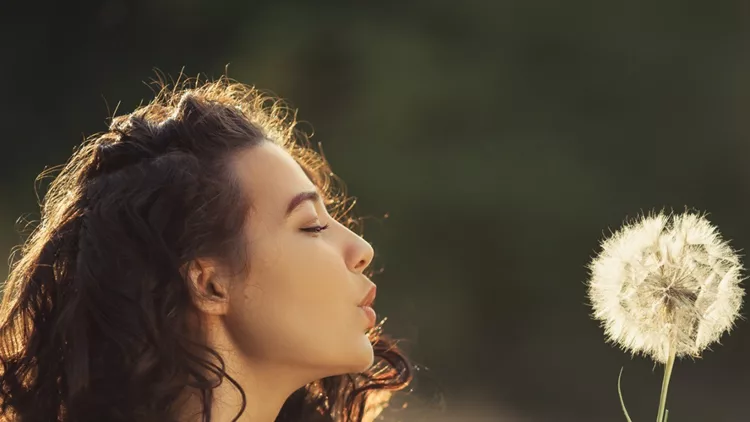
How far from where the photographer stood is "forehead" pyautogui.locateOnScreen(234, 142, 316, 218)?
6.79ft

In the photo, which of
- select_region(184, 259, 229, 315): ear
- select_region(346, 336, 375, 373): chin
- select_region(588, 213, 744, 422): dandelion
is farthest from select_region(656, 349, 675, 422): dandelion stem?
select_region(184, 259, 229, 315): ear

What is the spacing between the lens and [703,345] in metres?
1.78

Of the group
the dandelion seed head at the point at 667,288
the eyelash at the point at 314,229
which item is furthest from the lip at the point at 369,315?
the dandelion seed head at the point at 667,288

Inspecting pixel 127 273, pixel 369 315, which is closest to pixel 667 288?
pixel 369 315

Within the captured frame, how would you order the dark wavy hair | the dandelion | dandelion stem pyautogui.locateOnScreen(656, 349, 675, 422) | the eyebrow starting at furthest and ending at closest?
1. the eyebrow
2. the dark wavy hair
3. the dandelion
4. dandelion stem pyautogui.locateOnScreen(656, 349, 675, 422)

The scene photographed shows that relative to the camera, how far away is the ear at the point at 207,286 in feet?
6.59

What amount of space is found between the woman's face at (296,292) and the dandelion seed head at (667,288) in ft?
1.53

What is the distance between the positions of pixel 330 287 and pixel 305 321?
82 mm

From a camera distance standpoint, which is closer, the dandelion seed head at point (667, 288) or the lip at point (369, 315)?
the dandelion seed head at point (667, 288)

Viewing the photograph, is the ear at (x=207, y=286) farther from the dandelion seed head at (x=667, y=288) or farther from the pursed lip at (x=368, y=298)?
the dandelion seed head at (x=667, y=288)

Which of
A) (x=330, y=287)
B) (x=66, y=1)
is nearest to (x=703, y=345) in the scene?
(x=330, y=287)

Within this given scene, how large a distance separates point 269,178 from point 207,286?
0.25 m

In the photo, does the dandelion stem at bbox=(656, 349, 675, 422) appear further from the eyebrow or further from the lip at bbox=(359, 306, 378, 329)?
the eyebrow

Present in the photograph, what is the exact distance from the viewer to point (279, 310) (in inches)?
78.6
